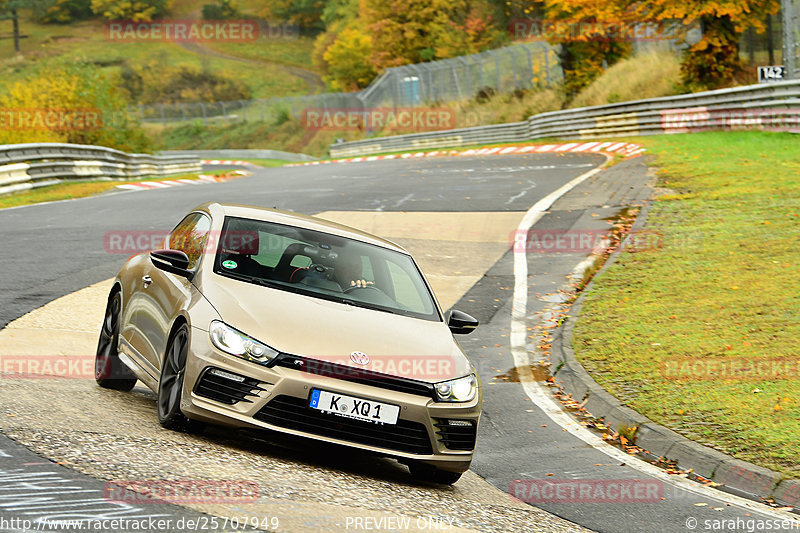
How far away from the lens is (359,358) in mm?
6465

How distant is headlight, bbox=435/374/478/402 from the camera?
21.9 ft

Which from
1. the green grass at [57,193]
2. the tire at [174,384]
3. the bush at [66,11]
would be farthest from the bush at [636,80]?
Answer: the bush at [66,11]

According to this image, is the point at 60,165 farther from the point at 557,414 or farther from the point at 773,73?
the point at 557,414

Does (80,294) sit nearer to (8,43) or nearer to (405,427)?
(405,427)

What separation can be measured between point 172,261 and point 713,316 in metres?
6.66

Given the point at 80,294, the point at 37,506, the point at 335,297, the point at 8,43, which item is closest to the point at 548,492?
the point at 335,297

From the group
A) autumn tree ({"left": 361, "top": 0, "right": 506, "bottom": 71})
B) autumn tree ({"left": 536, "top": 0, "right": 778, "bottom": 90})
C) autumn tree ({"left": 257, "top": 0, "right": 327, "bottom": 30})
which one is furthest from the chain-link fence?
autumn tree ({"left": 257, "top": 0, "right": 327, "bottom": 30})

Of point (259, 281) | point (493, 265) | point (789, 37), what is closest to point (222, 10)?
point (789, 37)

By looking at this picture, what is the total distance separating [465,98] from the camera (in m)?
60.3

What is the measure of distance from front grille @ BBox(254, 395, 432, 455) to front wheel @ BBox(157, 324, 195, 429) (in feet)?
2.06

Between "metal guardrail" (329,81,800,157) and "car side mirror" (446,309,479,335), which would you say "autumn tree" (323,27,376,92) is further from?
"car side mirror" (446,309,479,335)

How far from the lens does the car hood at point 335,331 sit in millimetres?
6441

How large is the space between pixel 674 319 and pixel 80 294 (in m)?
7.04

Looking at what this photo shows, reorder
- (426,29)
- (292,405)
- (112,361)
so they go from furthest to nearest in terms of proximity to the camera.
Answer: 1. (426,29)
2. (112,361)
3. (292,405)
